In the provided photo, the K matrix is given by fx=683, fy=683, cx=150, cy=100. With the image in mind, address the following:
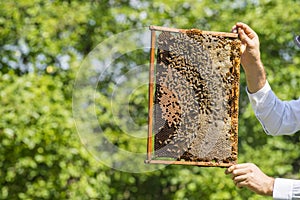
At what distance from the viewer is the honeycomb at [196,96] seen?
306 centimetres

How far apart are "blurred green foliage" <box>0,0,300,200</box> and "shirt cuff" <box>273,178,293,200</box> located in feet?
8.51

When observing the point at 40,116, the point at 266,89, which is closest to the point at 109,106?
the point at 40,116

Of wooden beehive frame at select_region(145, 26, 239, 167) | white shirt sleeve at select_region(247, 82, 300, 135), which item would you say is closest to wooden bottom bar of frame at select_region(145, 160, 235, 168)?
wooden beehive frame at select_region(145, 26, 239, 167)

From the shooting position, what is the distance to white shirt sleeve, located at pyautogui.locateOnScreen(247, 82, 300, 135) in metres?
3.53

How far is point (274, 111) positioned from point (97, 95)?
2576mm

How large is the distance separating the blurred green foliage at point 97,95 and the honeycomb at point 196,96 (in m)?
2.65

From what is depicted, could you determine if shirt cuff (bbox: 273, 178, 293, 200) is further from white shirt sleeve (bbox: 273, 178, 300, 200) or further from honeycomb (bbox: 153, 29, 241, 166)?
honeycomb (bbox: 153, 29, 241, 166)

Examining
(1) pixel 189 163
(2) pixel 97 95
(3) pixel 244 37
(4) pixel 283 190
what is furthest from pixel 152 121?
(2) pixel 97 95

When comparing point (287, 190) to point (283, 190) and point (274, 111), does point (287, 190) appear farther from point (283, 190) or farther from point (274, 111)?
point (274, 111)

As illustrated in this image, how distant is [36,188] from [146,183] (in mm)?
1086

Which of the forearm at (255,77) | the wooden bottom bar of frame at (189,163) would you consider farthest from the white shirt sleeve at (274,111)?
the wooden bottom bar of frame at (189,163)

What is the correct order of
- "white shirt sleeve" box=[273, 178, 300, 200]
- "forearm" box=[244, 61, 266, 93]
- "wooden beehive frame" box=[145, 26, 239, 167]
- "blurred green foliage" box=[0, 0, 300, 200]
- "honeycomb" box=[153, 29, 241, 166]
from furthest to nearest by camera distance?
"blurred green foliage" box=[0, 0, 300, 200] < "forearm" box=[244, 61, 266, 93] < "white shirt sleeve" box=[273, 178, 300, 200] < "honeycomb" box=[153, 29, 241, 166] < "wooden beehive frame" box=[145, 26, 239, 167]

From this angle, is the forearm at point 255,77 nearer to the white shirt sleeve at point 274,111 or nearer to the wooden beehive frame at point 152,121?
the white shirt sleeve at point 274,111

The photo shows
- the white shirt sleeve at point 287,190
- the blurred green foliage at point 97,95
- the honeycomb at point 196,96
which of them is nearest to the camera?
the honeycomb at point 196,96
